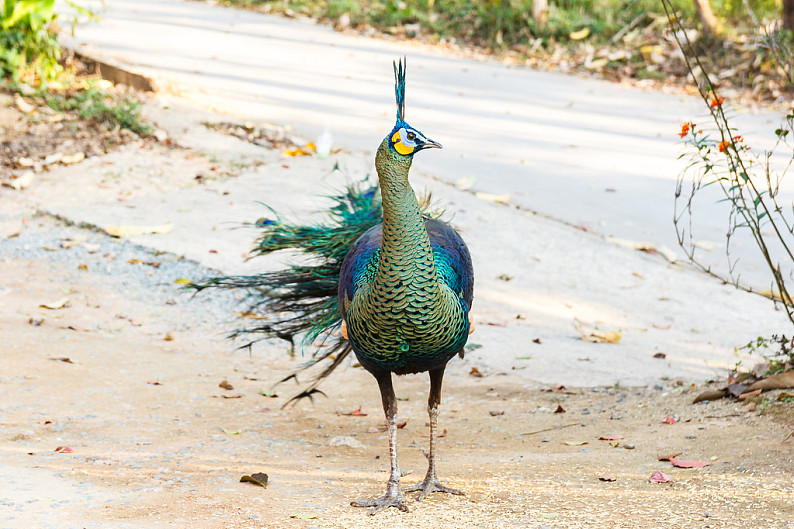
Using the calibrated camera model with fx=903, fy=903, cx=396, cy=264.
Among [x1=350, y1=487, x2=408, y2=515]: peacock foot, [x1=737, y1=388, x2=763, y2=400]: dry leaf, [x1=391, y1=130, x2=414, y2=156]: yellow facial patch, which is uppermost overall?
[x1=391, y1=130, x2=414, y2=156]: yellow facial patch

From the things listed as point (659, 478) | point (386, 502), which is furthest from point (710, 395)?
point (386, 502)

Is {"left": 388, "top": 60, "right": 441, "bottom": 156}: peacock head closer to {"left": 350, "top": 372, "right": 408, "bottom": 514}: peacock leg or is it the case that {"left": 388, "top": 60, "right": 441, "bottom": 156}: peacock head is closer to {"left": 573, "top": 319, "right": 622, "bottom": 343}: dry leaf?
{"left": 350, "top": 372, "right": 408, "bottom": 514}: peacock leg

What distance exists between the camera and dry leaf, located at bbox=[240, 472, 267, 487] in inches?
154

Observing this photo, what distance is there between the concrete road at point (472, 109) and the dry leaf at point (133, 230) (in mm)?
2614

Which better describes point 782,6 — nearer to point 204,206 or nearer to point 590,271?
point 590,271

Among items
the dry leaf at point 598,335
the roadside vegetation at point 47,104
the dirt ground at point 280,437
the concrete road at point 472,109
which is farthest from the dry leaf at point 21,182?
the dry leaf at point 598,335

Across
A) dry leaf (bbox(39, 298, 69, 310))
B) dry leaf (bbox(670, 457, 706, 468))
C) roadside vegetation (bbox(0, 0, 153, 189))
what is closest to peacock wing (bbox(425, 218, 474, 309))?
dry leaf (bbox(670, 457, 706, 468))

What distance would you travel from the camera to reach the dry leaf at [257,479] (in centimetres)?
390

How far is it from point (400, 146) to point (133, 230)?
479 cm

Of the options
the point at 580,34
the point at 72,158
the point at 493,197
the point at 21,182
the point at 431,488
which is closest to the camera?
the point at 431,488

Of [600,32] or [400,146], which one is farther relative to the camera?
[600,32]

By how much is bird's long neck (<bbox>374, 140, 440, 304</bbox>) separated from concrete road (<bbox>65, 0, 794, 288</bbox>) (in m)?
4.64

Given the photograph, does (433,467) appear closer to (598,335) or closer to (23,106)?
(598,335)

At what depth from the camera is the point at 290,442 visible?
4.73 metres
